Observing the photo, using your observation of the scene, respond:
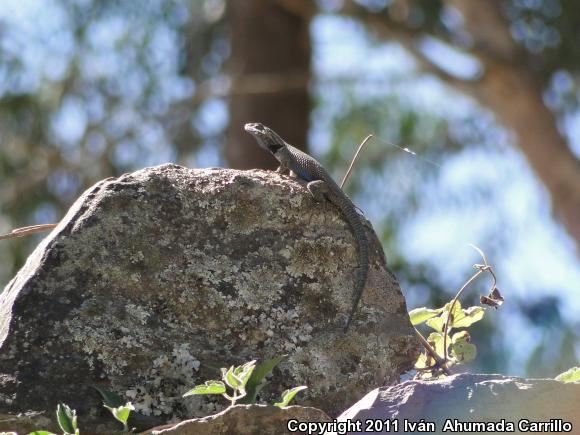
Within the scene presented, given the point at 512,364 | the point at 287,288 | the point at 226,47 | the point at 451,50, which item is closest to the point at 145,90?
the point at 226,47

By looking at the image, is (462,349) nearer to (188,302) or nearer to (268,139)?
(188,302)

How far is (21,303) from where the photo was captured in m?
2.84

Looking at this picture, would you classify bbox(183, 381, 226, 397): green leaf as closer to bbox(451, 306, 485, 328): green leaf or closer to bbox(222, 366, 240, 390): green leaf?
bbox(222, 366, 240, 390): green leaf

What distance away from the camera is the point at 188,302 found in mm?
3031

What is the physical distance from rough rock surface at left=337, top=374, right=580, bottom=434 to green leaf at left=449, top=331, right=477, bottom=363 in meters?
0.76

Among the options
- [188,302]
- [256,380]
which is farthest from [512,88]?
[256,380]

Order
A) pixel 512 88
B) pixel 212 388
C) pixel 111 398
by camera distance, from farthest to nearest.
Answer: pixel 512 88
pixel 111 398
pixel 212 388

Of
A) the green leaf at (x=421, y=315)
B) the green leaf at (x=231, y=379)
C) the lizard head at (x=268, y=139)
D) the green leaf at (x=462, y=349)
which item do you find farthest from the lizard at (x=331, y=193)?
the green leaf at (x=231, y=379)

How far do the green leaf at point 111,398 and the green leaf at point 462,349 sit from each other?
1269mm

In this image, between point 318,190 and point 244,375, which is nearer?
point 244,375

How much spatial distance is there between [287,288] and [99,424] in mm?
770

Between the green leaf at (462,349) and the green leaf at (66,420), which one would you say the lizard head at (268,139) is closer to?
the green leaf at (462,349)

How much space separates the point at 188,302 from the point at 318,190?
2.74 ft

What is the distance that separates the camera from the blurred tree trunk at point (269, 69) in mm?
10875
